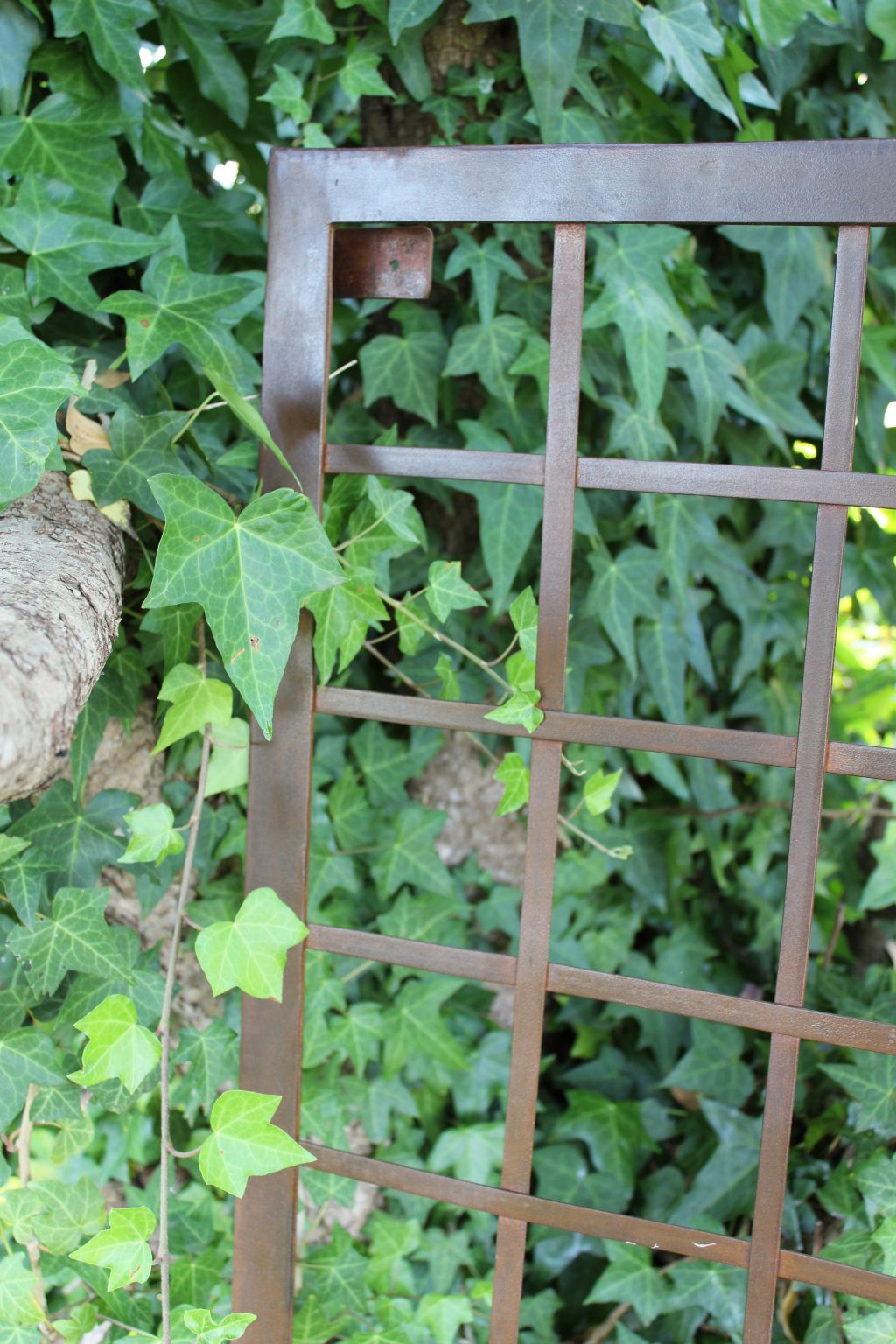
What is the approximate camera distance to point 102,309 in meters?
0.90

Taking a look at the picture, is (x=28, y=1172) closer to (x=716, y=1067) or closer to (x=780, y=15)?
(x=716, y=1067)

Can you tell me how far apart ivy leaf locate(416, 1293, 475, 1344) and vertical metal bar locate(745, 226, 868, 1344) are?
0.35 meters

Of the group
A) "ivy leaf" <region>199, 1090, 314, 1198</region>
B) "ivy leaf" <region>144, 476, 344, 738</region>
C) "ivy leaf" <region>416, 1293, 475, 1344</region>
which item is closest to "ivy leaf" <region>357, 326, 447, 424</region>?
"ivy leaf" <region>144, 476, 344, 738</region>

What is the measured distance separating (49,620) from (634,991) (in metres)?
0.52

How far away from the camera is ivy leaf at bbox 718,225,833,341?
1289mm

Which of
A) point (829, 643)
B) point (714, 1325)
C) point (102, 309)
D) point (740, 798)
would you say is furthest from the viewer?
point (740, 798)

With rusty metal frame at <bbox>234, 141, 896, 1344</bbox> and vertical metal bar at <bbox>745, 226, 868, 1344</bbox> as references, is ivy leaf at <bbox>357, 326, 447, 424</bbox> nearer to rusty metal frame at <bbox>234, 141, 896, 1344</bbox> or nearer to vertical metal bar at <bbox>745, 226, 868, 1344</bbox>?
rusty metal frame at <bbox>234, 141, 896, 1344</bbox>

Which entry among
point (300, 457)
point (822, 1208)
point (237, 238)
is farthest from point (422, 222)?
point (822, 1208)

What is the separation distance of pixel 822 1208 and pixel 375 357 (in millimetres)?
1134

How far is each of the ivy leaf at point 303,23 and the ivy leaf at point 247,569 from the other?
0.51m

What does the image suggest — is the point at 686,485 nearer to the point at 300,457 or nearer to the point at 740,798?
the point at 300,457

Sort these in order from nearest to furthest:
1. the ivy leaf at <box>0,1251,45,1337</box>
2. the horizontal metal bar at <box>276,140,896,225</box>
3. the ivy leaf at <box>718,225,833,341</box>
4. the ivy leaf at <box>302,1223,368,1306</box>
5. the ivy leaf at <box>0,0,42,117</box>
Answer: the horizontal metal bar at <box>276,140,896,225</box>
the ivy leaf at <box>0,1251,45,1337</box>
the ivy leaf at <box>0,0,42,117</box>
the ivy leaf at <box>302,1223,368,1306</box>
the ivy leaf at <box>718,225,833,341</box>

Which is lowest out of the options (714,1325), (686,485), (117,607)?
(714,1325)

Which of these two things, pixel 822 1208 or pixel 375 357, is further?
pixel 822 1208
